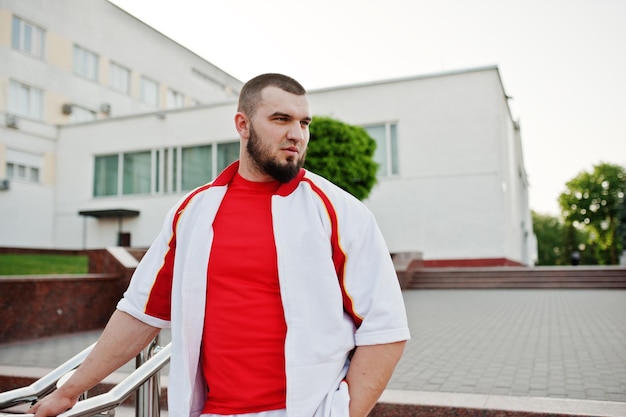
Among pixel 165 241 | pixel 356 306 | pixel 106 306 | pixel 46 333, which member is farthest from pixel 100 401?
pixel 106 306

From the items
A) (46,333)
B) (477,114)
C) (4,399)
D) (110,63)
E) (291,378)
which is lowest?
(46,333)

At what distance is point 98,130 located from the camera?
27469 millimetres

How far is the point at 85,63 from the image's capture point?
31.5m

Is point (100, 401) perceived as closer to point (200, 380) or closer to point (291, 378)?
point (200, 380)

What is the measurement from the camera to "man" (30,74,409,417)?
67.6 inches

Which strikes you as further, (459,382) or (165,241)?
(459,382)

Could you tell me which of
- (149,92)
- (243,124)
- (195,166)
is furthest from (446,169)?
(149,92)

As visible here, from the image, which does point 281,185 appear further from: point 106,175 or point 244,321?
point 106,175

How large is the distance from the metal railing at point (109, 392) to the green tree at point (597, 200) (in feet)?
215

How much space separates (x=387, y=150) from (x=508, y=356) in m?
16.6

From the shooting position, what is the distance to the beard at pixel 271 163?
6.33 feet

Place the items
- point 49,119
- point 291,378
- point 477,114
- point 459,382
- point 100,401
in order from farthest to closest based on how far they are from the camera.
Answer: point 49,119 → point 477,114 → point 459,382 → point 100,401 → point 291,378

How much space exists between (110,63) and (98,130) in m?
7.25

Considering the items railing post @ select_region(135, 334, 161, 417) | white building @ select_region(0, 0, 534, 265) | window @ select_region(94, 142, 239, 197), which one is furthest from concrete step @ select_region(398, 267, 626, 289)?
railing post @ select_region(135, 334, 161, 417)
